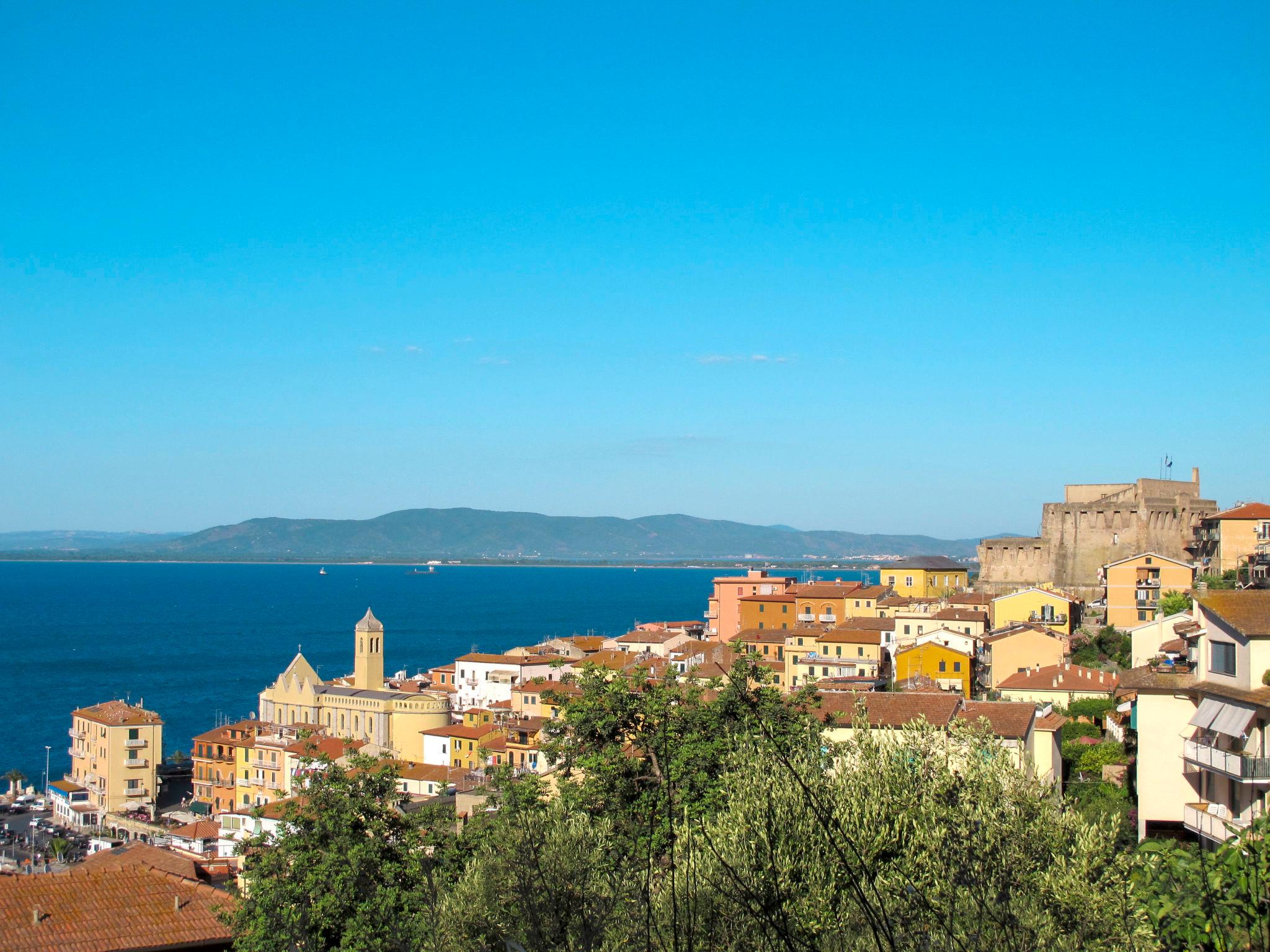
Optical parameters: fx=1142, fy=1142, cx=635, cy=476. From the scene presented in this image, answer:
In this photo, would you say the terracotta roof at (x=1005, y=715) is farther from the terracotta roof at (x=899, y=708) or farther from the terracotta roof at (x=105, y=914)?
the terracotta roof at (x=105, y=914)

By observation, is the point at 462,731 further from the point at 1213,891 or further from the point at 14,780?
the point at 1213,891

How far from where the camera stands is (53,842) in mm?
35781

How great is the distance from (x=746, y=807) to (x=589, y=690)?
805 centimetres

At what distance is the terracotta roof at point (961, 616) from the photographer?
41625 mm

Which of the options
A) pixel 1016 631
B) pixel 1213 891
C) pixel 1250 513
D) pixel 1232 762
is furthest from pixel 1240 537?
pixel 1213 891

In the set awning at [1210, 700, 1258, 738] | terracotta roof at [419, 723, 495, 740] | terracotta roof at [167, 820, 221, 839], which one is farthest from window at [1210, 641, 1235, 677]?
terracotta roof at [419, 723, 495, 740]

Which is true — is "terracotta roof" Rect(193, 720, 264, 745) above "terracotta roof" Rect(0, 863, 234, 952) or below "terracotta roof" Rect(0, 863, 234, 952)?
below

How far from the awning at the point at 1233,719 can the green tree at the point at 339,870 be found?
10126 mm

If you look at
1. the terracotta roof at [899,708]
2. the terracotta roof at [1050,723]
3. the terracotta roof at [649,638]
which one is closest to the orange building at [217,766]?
the terracotta roof at [649,638]

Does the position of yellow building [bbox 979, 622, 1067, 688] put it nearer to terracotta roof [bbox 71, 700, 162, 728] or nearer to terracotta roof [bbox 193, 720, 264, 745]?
terracotta roof [bbox 193, 720, 264, 745]

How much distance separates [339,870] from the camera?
16.3 metres

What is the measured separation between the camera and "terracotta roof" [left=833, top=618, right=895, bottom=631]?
45.1 m

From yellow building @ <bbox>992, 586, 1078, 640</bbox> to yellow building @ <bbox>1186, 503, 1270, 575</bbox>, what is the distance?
15.5 feet

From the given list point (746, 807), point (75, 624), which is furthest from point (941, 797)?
point (75, 624)
